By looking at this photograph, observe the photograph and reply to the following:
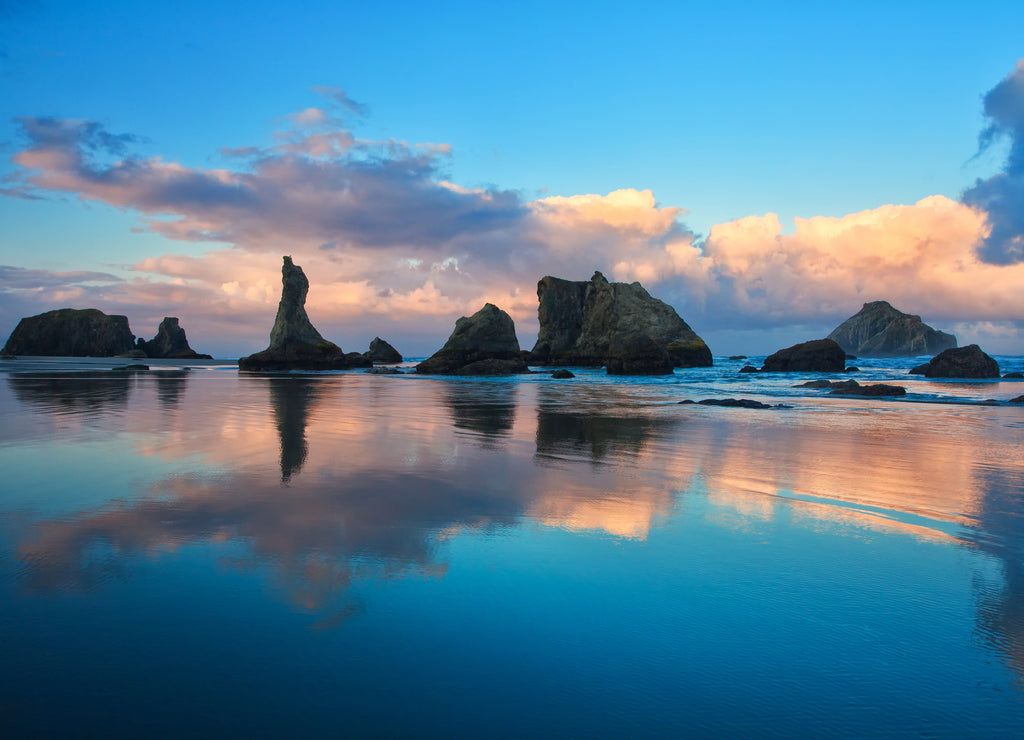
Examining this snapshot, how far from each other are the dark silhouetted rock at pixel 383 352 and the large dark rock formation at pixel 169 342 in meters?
36.8

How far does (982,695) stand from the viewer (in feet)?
9.66

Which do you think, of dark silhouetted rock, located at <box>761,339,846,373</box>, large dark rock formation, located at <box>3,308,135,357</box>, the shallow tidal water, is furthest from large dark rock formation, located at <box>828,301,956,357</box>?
large dark rock formation, located at <box>3,308,135,357</box>

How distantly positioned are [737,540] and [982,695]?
7.90 feet

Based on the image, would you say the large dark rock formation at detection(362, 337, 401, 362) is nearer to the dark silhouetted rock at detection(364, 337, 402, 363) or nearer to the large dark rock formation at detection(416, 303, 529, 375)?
the dark silhouetted rock at detection(364, 337, 402, 363)

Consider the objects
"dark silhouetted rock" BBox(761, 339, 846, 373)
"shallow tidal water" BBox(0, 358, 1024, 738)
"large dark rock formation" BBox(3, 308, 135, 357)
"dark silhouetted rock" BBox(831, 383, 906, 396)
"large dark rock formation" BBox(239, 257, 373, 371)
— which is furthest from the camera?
"large dark rock formation" BBox(3, 308, 135, 357)

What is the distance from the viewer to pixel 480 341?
210 feet

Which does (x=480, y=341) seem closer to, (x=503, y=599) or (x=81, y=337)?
(x=503, y=599)

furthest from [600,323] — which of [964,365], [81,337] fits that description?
[81,337]

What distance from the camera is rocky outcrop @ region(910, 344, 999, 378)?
43062 mm

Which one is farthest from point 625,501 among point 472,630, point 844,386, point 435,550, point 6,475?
point 844,386

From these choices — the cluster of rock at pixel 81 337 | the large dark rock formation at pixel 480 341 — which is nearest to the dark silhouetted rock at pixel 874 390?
the large dark rock formation at pixel 480 341

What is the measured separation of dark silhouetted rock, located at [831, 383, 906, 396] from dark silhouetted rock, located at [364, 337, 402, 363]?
7987 centimetres

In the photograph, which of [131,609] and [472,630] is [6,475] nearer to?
[131,609]

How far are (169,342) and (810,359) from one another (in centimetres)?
11129
